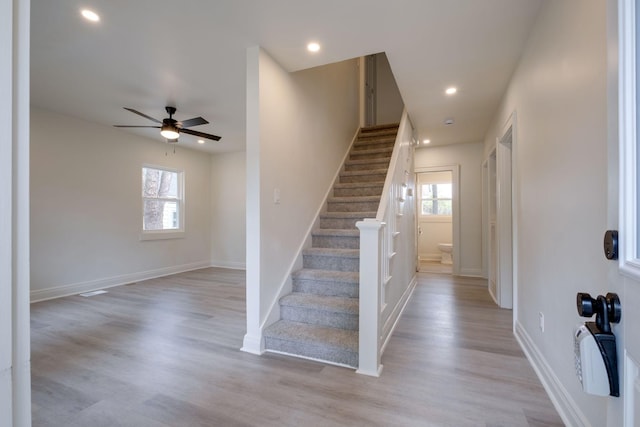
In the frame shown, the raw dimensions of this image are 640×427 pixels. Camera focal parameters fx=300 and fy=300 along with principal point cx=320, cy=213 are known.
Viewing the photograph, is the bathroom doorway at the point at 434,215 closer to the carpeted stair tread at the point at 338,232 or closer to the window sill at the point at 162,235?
the carpeted stair tread at the point at 338,232

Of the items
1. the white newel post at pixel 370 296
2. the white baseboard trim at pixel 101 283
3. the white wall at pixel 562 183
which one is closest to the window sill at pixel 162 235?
the white baseboard trim at pixel 101 283

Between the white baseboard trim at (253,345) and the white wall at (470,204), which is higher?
the white wall at (470,204)

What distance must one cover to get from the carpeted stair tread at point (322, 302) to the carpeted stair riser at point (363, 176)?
1.94 metres

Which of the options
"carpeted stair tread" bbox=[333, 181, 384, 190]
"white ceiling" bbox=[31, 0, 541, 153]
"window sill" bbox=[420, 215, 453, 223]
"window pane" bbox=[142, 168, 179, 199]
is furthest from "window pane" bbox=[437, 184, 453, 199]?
"window pane" bbox=[142, 168, 179, 199]

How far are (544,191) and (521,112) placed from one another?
0.92 m

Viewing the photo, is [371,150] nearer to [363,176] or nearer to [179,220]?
[363,176]

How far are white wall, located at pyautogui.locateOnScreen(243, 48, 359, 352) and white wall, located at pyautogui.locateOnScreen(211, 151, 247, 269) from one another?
2951 mm

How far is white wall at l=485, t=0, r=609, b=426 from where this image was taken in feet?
4.34

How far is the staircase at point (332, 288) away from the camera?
7.65 feet

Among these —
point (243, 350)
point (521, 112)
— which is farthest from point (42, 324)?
point (521, 112)

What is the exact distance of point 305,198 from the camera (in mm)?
3275

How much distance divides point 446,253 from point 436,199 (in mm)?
1388

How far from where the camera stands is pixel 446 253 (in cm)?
714
